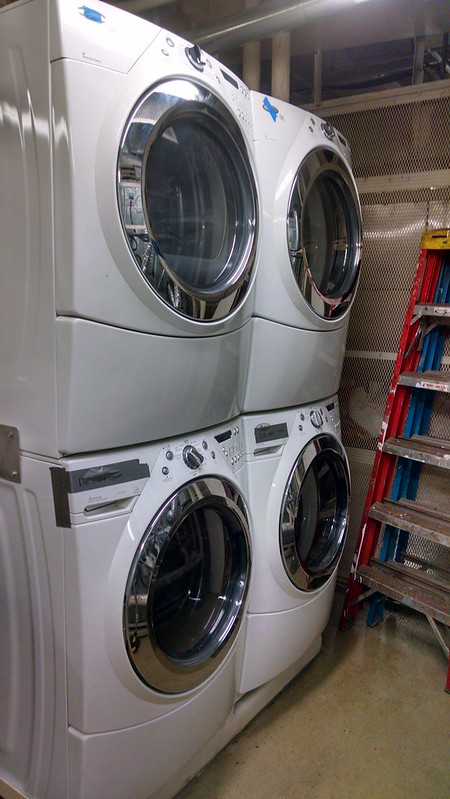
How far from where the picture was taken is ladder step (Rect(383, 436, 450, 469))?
6.32ft

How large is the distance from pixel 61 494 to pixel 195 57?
0.98m

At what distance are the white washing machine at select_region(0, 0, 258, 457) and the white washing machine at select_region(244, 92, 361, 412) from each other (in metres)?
0.23

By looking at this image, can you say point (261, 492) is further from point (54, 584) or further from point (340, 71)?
point (340, 71)

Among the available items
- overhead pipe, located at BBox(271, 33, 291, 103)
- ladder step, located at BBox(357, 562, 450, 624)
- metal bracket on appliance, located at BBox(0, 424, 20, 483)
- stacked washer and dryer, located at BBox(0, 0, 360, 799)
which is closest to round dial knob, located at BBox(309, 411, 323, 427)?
stacked washer and dryer, located at BBox(0, 0, 360, 799)

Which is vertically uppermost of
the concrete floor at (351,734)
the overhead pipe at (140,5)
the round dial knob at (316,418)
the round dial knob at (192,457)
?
the overhead pipe at (140,5)

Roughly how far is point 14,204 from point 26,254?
104 mm

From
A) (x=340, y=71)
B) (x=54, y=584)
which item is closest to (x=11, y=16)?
(x=54, y=584)

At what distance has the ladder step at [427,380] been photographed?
193 cm

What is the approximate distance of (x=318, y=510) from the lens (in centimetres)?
196

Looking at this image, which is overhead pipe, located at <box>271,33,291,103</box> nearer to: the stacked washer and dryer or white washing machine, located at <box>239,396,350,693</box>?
the stacked washer and dryer

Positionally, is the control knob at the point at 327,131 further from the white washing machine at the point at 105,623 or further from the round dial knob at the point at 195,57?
the white washing machine at the point at 105,623

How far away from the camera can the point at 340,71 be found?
95.9 inches

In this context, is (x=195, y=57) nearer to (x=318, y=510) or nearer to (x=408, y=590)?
(x=318, y=510)

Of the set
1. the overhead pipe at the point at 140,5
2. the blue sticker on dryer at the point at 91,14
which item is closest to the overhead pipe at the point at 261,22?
the overhead pipe at the point at 140,5
